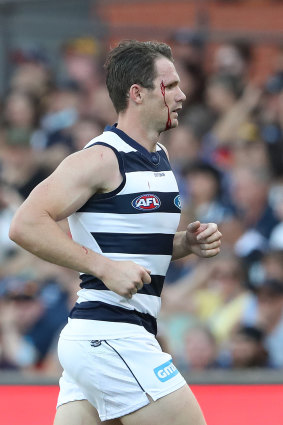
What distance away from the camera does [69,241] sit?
313cm

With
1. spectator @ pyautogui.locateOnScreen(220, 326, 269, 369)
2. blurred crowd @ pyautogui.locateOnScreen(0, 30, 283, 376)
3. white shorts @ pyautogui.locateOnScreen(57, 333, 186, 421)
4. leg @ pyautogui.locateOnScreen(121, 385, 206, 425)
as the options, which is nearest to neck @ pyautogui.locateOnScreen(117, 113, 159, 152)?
white shorts @ pyautogui.locateOnScreen(57, 333, 186, 421)

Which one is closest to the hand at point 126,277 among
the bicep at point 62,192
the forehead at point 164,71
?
the bicep at point 62,192

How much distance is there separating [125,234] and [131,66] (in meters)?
0.60

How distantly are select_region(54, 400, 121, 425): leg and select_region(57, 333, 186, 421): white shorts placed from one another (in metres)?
0.15

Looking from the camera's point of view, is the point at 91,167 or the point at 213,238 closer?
the point at 91,167

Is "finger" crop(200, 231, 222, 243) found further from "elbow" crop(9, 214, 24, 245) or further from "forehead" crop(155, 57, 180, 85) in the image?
"elbow" crop(9, 214, 24, 245)

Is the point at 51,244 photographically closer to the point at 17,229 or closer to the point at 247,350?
the point at 17,229

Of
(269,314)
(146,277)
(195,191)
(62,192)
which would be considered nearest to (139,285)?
(146,277)

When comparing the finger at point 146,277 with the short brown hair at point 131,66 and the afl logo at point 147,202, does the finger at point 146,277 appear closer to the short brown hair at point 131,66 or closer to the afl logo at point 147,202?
the afl logo at point 147,202

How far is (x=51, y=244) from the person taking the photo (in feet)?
10.2

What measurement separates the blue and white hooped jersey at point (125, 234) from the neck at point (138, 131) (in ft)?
0.14

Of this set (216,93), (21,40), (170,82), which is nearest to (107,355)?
(170,82)

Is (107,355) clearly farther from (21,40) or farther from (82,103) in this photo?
(21,40)

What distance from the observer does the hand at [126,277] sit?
3066 millimetres
